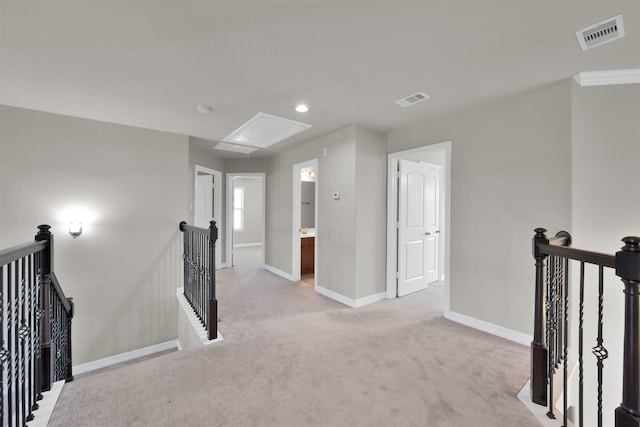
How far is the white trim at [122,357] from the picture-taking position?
353 centimetres

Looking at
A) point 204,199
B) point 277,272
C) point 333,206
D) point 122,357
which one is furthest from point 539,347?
point 204,199

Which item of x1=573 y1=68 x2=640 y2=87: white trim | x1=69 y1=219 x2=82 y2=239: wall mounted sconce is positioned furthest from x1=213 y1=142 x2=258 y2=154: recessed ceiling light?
x1=573 y1=68 x2=640 y2=87: white trim

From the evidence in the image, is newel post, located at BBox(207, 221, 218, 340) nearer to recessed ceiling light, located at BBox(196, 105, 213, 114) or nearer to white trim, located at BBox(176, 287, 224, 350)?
white trim, located at BBox(176, 287, 224, 350)

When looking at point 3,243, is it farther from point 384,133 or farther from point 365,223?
point 384,133

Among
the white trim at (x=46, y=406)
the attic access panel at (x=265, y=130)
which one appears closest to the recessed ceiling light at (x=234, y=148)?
the attic access panel at (x=265, y=130)

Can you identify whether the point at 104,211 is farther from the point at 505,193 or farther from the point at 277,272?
the point at 505,193

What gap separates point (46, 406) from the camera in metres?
1.77

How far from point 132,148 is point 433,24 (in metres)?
3.79

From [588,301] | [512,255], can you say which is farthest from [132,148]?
[588,301]

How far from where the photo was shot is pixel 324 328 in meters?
3.08

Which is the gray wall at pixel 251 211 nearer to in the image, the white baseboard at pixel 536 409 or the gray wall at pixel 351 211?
the gray wall at pixel 351 211

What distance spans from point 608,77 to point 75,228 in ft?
17.9

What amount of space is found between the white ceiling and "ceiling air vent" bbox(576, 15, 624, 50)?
46mm

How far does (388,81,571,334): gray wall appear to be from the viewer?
2.54 metres
